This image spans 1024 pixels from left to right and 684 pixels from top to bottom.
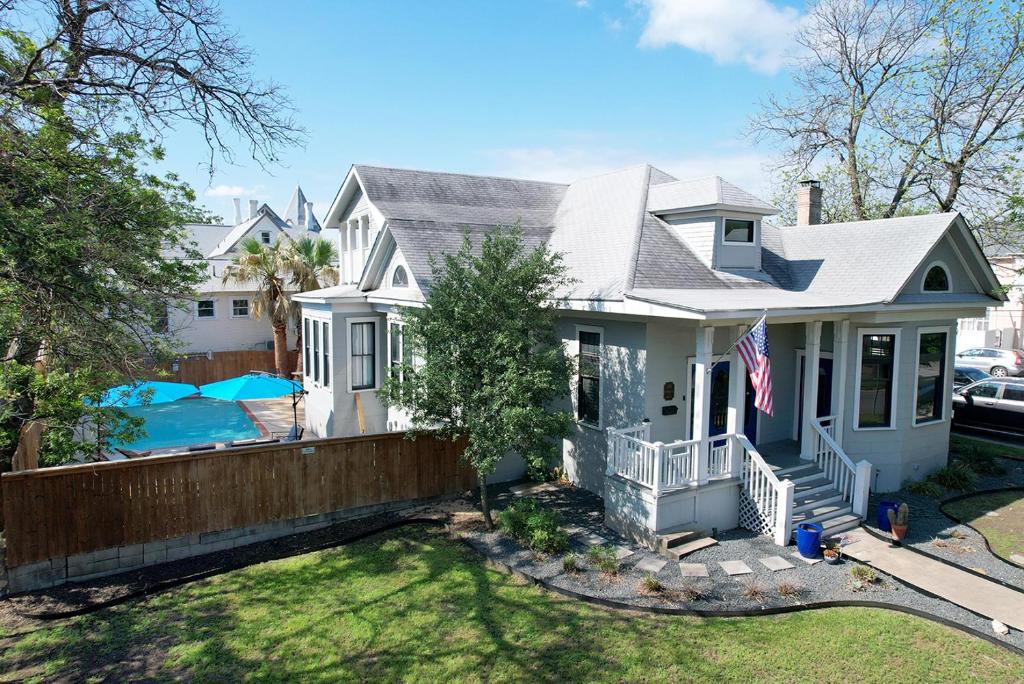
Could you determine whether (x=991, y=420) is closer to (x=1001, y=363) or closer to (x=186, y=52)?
(x=1001, y=363)

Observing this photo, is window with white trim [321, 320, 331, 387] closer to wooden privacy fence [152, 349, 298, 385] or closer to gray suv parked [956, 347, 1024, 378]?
wooden privacy fence [152, 349, 298, 385]

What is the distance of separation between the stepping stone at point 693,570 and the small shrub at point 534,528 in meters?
1.89

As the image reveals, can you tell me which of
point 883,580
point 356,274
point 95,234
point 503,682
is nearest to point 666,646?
point 503,682

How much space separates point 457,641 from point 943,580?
7330mm

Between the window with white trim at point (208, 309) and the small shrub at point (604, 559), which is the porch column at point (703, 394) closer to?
the small shrub at point (604, 559)

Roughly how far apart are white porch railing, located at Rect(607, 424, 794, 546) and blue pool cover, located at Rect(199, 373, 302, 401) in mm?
9159

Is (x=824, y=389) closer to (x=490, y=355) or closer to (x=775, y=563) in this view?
(x=775, y=563)

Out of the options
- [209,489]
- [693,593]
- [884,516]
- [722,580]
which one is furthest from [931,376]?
[209,489]

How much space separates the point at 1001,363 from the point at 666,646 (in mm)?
30533

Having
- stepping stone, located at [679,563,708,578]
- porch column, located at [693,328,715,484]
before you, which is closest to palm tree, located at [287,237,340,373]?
porch column, located at [693,328,715,484]

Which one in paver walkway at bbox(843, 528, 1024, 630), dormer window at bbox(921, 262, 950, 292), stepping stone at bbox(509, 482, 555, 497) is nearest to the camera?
paver walkway at bbox(843, 528, 1024, 630)

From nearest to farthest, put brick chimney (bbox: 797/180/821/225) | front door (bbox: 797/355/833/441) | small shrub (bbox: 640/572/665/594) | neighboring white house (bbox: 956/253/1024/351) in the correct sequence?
small shrub (bbox: 640/572/665/594), front door (bbox: 797/355/833/441), brick chimney (bbox: 797/180/821/225), neighboring white house (bbox: 956/253/1024/351)

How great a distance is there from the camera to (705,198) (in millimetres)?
13664

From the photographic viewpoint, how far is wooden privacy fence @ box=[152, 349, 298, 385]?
26.7 metres
